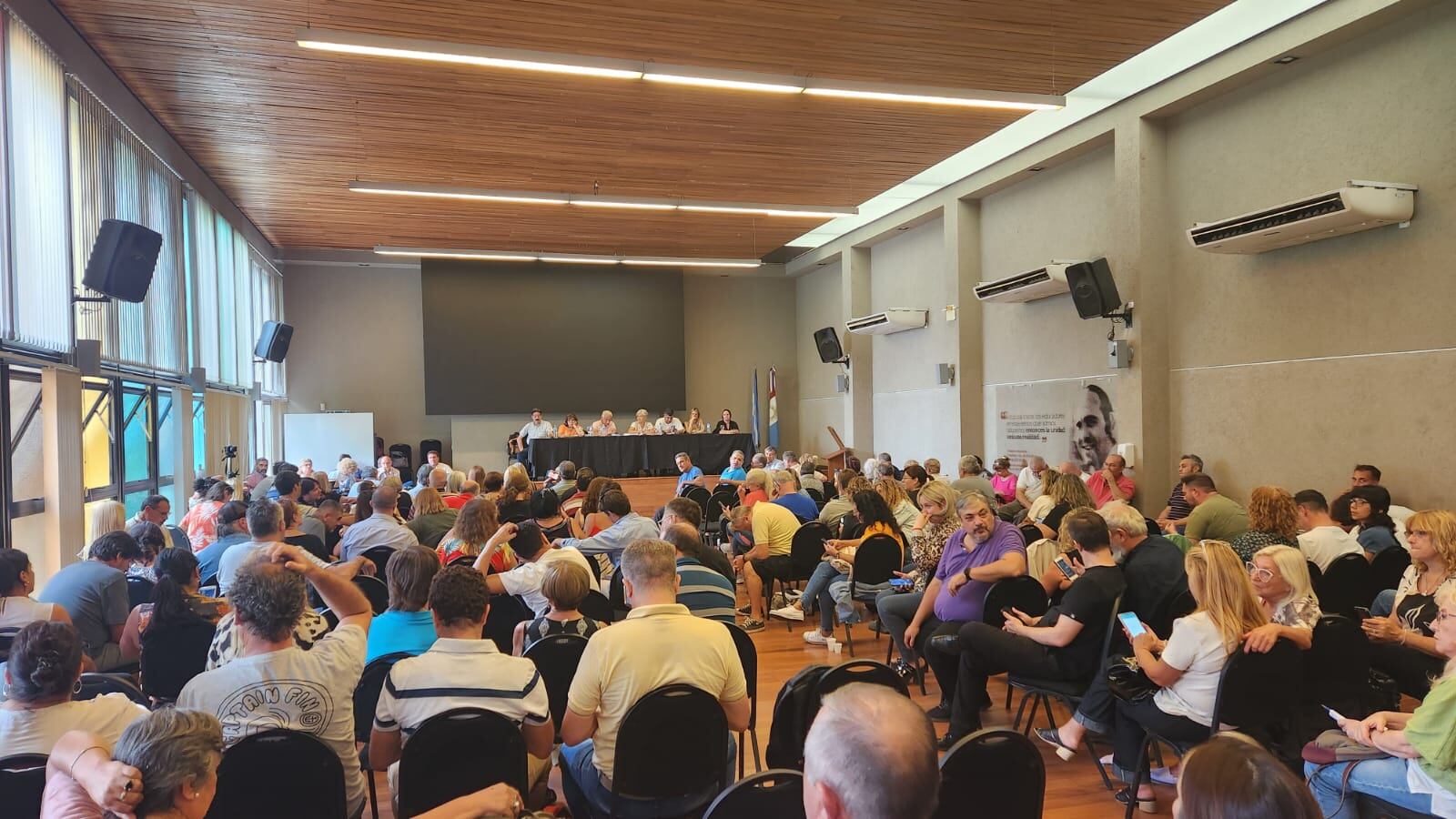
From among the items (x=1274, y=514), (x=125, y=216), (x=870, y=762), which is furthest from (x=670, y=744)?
(x=125, y=216)

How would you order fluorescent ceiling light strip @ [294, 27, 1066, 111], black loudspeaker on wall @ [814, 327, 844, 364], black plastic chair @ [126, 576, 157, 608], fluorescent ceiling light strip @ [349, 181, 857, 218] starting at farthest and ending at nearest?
black loudspeaker on wall @ [814, 327, 844, 364], fluorescent ceiling light strip @ [349, 181, 857, 218], fluorescent ceiling light strip @ [294, 27, 1066, 111], black plastic chair @ [126, 576, 157, 608]

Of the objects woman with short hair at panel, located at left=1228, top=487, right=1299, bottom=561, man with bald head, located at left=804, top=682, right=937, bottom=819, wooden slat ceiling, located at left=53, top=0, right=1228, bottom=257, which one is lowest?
woman with short hair at panel, located at left=1228, top=487, right=1299, bottom=561

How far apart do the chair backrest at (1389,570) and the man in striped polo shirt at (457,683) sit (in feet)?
15.0

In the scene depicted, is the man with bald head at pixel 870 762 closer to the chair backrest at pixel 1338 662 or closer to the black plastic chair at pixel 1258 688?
the black plastic chair at pixel 1258 688

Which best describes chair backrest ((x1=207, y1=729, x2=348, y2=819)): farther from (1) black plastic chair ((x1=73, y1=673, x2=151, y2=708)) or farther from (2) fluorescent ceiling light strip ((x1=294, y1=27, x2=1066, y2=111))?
(2) fluorescent ceiling light strip ((x1=294, y1=27, x2=1066, y2=111))

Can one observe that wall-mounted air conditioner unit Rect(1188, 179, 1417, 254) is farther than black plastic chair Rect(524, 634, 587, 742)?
Yes

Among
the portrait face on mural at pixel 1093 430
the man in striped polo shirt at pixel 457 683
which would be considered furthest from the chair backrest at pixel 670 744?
the portrait face on mural at pixel 1093 430

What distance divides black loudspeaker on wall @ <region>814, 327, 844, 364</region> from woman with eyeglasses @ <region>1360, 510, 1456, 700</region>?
11.3 meters

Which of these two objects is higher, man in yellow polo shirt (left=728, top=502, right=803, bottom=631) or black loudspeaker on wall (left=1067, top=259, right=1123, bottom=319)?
black loudspeaker on wall (left=1067, top=259, right=1123, bottom=319)

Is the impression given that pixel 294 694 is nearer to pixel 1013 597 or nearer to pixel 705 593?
pixel 705 593

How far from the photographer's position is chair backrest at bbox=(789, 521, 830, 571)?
659cm

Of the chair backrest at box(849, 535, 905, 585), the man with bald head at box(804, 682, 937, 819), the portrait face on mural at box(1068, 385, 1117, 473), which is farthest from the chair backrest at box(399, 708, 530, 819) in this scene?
the portrait face on mural at box(1068, 385, 1117, 473)

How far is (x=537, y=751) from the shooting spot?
8.70 ft

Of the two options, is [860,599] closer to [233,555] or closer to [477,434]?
[233,555]
